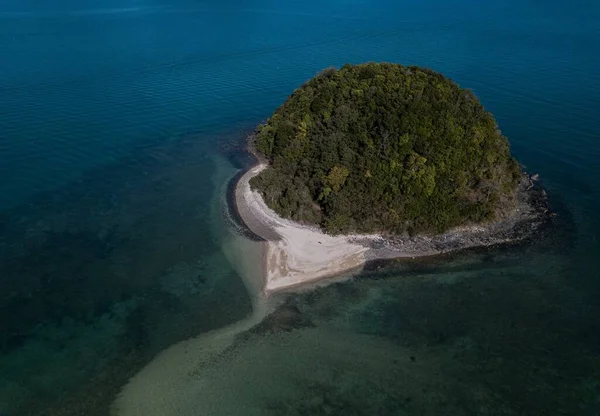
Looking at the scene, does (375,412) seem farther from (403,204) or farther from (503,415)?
(403,204)

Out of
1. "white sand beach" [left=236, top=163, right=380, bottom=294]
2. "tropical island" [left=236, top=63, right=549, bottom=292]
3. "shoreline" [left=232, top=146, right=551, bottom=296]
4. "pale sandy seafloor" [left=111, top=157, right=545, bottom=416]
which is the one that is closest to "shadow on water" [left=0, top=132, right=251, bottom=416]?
"pale sandy seafloor" [left=111, top=157, right=545, bottom=416]

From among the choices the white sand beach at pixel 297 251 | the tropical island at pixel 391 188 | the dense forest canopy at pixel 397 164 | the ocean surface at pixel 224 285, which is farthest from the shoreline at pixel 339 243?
the ocean surface at pixel 224 285

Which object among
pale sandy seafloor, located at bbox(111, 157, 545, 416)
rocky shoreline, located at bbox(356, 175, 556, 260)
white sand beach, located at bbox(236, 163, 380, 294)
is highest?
rocky shoreline, located at bbox(356, 175, 556, 260)

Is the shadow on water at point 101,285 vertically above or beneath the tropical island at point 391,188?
beneath

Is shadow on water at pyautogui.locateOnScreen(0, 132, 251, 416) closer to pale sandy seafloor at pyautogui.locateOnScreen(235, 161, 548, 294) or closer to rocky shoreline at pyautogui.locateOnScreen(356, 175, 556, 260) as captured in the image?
pale sandy seafloor at pyautogui.locateOnScreen(235, 161, 548, 294)

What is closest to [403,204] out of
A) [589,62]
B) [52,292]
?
[52,292]

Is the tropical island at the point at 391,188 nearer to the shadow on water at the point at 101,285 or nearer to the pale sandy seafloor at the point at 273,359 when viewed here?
the pale sandy seafloor at the point at 273,359
